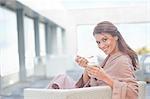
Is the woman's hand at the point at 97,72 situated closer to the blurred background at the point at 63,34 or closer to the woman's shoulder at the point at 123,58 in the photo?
the woman's shoulder at the point at 123,58

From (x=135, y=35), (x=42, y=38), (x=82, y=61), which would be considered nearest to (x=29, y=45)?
(x=42, y=38)

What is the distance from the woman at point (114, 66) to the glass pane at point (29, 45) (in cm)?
565

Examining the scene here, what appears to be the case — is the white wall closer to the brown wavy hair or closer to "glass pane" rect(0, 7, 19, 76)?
"glass pane" rect(0, 7, 19, 76)

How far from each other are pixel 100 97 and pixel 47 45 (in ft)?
28.9

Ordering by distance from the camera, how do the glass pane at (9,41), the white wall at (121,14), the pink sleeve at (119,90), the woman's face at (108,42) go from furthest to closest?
the glass pane at (9,41)
the white wall at (121,14)
the woman's face at (108,42)
the pink sleeve at (119,90)

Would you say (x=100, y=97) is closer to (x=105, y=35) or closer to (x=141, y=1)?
(x=105, y=35)

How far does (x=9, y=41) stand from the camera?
7.38 metres

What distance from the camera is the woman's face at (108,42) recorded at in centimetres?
194

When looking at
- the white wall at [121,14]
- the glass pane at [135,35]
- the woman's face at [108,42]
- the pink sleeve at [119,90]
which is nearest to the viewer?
the pink sleeve at [119,90]

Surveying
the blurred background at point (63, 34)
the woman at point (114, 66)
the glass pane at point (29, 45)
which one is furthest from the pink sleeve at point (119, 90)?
the glass pane at point (29, 45)

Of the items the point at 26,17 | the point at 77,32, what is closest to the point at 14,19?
the point at 26,17

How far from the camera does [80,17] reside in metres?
5.69

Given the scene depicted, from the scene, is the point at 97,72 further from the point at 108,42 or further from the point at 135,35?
A: the point at 135,35

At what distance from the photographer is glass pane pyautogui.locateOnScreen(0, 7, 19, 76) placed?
262 inches
